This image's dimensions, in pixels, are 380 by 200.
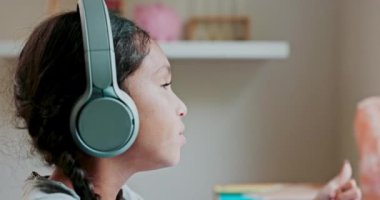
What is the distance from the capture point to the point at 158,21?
1.79 metres

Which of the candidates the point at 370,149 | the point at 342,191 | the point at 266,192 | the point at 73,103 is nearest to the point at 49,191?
the point at 73,103

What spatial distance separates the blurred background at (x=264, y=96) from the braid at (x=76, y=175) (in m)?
1.06

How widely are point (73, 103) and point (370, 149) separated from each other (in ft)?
2.63

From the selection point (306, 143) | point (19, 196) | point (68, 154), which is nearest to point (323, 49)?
point (306, 143)

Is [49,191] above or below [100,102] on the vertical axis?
below

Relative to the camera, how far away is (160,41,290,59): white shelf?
1.77m

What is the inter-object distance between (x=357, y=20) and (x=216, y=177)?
0.60 meters

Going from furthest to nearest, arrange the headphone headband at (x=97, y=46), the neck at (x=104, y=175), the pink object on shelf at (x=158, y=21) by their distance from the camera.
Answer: the pink object on shelf at (x=158, y=21)
the neck at (x=104, y=175)
the headphone headband at (x=97, y=46)

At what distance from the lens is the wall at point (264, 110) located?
1933mm

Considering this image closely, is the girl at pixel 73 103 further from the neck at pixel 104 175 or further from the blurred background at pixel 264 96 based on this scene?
the blurred background at pixel 264 96

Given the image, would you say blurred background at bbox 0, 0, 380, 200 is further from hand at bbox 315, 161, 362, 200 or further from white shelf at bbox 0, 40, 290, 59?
hand at bbox 315, 161, 362, 200

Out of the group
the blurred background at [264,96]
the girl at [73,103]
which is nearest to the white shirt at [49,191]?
the girl at [73,103]

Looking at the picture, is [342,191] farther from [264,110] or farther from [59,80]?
[264,110]

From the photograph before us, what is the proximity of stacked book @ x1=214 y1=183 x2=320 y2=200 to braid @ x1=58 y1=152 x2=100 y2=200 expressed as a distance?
871 mm
